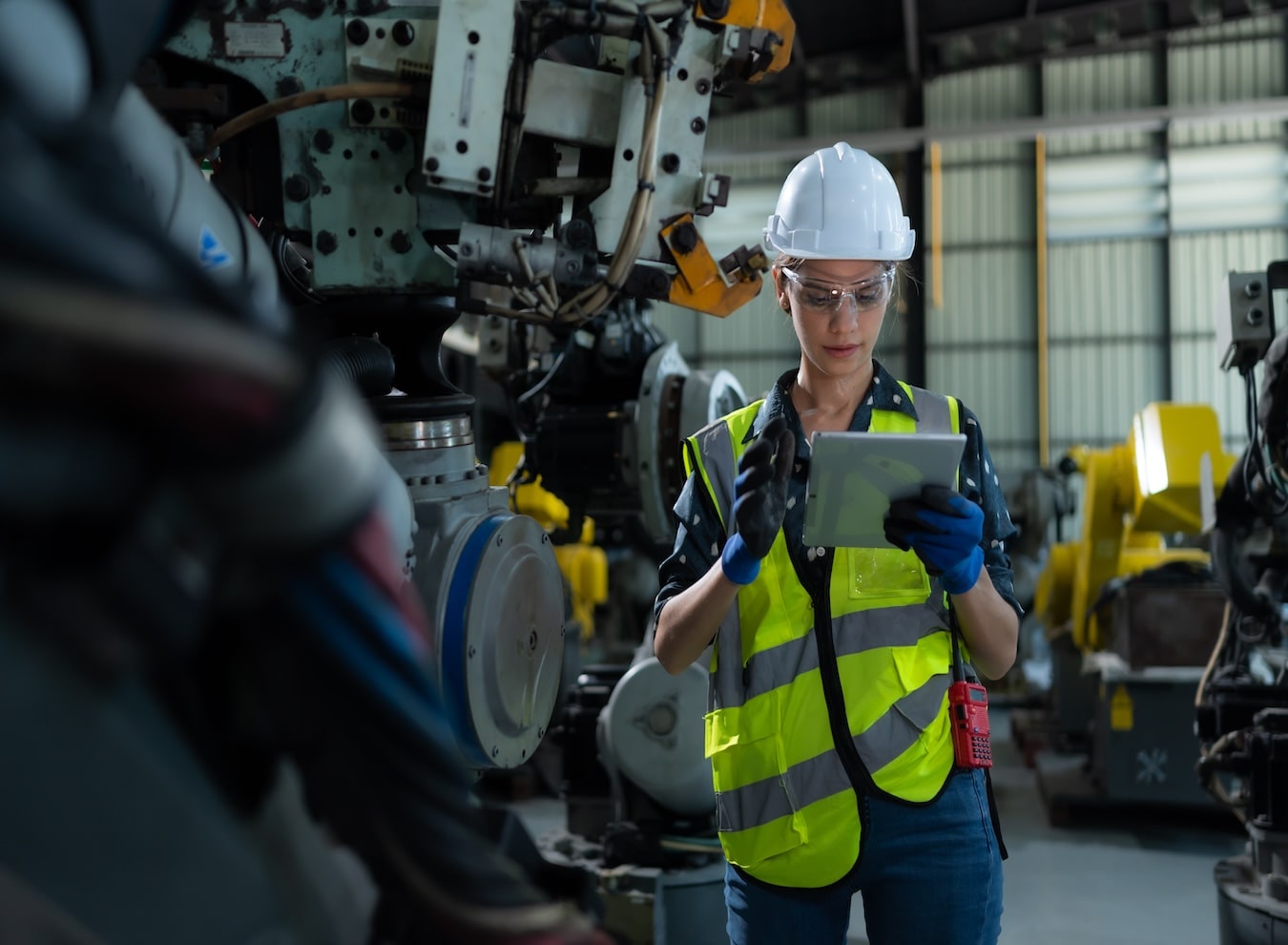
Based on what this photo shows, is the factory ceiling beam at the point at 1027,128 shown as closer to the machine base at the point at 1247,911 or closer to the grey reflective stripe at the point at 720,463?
the machine base at the point at 1247,911

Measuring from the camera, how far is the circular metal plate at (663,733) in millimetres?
3520

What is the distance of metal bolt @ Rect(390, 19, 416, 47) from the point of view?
2.22 metres

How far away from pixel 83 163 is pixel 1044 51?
514 inches

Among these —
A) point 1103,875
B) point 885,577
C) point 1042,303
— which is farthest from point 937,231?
point 885,577

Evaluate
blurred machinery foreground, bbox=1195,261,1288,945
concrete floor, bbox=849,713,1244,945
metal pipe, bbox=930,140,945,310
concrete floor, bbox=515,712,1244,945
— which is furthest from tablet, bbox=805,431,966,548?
metal pipe, bbox=930,140,945,310

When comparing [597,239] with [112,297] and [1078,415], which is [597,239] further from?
[1078,415]

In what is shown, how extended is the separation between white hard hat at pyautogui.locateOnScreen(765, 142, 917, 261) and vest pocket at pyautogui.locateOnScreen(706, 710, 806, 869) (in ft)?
2.40

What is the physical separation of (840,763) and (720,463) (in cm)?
48

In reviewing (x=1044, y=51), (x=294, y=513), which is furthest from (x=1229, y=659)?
(x=1044, y=51)

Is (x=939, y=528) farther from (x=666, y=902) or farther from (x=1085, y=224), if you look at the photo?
(x=1085, y=224)

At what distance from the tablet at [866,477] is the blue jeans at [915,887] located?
39 centimetres

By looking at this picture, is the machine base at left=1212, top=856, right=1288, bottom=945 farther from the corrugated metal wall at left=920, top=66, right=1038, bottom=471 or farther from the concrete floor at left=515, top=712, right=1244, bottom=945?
the corrugated metal wall at left=920, top=66, right=1038, bottom=471

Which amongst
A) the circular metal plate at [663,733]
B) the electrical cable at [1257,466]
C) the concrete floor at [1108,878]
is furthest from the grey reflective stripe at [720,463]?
the concrete floor at [1108,878]

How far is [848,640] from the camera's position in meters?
1.71
